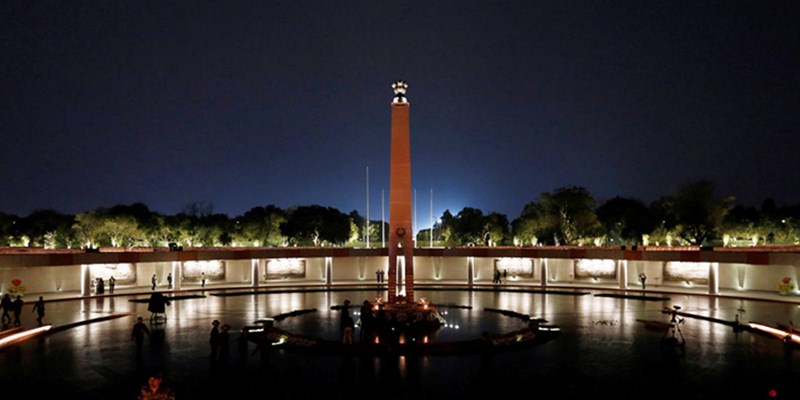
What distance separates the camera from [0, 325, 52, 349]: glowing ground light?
23.3m

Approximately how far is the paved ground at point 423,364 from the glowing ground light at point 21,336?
0.49 metres

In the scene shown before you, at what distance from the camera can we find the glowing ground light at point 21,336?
76.3 ft

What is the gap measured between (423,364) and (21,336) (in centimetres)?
1703

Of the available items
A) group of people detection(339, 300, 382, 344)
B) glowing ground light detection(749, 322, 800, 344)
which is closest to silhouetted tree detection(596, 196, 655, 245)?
glowing ground light detection(749, 322, 800, 344)

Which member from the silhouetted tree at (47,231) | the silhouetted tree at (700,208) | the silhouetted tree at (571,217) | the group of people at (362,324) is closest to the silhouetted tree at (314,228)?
the silhouetted tree at (47,231)

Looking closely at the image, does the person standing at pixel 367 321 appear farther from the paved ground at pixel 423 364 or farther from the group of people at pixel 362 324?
the paved ground at pixel 423 364

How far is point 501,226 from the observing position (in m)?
102

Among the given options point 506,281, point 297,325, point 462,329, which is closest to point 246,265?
point 506,281

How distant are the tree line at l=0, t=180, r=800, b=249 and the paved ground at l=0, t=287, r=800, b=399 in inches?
1707

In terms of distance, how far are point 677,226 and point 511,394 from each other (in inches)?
2631

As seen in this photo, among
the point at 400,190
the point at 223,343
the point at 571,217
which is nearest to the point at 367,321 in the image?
the point at 223,343

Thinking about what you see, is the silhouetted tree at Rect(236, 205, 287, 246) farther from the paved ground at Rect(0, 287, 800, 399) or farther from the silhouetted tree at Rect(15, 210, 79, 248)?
the paved ground at Rect(0, 287, 800, 399)

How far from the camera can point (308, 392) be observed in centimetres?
1644

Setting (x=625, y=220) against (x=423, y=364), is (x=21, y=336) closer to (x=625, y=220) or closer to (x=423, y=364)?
(x=423, y=364)
